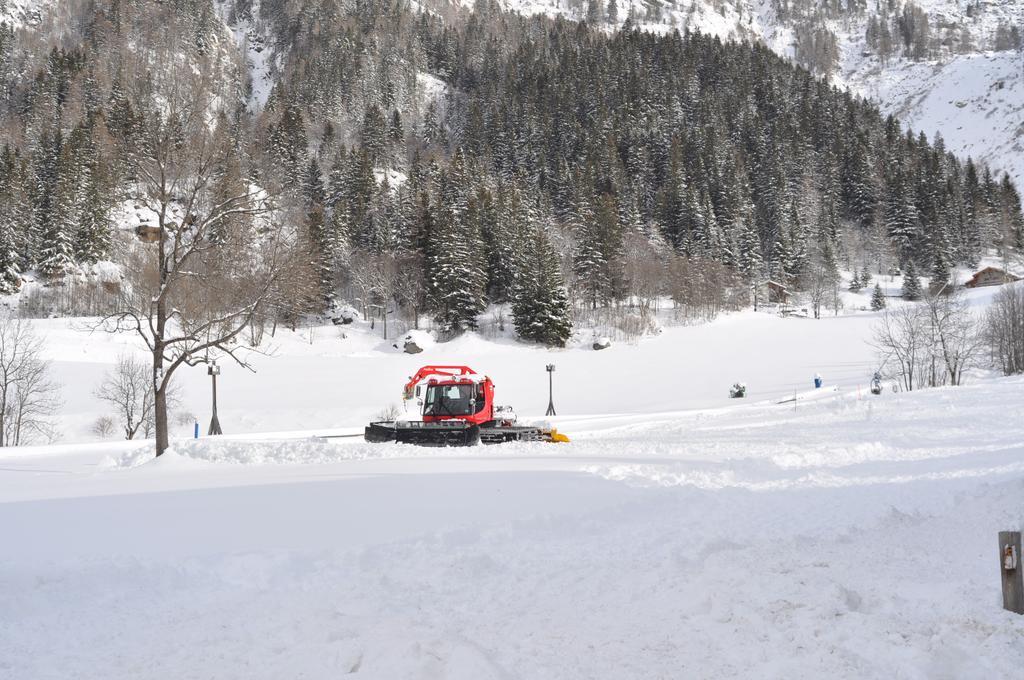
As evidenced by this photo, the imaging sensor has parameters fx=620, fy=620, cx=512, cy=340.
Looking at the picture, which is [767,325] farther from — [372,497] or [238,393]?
[372,497]

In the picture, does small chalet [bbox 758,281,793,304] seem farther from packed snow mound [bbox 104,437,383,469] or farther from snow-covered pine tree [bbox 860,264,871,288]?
packed snow mound [bbox 104,437,383,469]

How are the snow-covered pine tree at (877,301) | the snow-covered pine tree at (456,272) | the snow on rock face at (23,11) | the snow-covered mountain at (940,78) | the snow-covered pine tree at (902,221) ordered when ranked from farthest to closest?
1. the snow-covered mountain at (940,78)
2. the snow on rock face at (23,11)
3. the snow-covered pine tree at (902,221)
4. the snow-covered pine tree at (877,301)
5. the snow-covered pine tree at (456,272)

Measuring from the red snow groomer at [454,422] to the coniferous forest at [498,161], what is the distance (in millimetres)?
9312

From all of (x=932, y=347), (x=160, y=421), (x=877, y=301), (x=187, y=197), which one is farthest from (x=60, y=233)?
(x=877, y=301)

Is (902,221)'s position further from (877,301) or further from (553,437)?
(553,437)

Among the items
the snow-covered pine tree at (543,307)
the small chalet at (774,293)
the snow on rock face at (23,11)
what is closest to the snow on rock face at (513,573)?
the snow-covered pine tree at (543,307)

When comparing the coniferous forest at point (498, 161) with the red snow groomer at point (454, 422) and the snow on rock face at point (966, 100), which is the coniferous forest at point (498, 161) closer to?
the red snow groomer at point (454, 422)

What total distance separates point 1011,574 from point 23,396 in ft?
144

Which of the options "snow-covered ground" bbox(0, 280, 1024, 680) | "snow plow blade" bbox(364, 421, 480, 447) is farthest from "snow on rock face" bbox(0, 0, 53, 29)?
"snow plow blade" bbox(364, 421, 480, 447)

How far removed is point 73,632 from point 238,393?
126ft

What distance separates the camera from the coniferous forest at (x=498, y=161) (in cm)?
6438

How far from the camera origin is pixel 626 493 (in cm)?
899

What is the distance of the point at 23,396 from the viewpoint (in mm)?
35094

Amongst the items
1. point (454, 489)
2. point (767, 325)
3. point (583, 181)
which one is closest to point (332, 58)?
point (583, 181)
